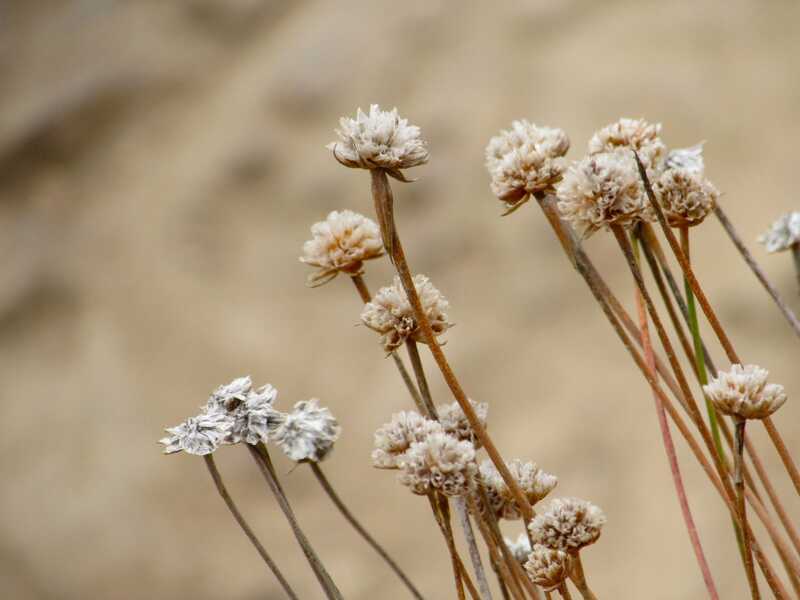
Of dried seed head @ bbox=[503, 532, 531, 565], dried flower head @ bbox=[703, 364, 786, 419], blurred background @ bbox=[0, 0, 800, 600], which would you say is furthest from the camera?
blurred background @ bbox=[0, 0, 800, 600]

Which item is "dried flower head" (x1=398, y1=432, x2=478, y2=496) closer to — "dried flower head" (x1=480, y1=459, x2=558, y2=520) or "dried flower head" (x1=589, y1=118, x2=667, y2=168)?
"dried flower head" (x1=480, y1=459, x2=558, y2=520)

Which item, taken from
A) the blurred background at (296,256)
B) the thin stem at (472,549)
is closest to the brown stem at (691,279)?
the thin stem at (472,549)

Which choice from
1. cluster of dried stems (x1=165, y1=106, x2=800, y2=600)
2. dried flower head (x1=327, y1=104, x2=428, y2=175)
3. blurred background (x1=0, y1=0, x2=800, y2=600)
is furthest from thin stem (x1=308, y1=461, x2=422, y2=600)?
blurred background (x1=0, y1=0, x2=800, y2=600)

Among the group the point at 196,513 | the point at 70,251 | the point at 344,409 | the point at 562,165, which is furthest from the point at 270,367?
the point at 562,165

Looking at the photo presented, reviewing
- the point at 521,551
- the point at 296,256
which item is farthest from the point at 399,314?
the point at 296,256

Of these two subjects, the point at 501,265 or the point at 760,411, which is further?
the point at 501,265

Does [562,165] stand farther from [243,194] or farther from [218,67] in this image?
[218,67]

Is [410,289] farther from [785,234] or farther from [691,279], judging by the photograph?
[785,234]

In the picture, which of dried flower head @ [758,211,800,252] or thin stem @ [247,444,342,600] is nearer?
thin stem @ [247,444,342,600]
